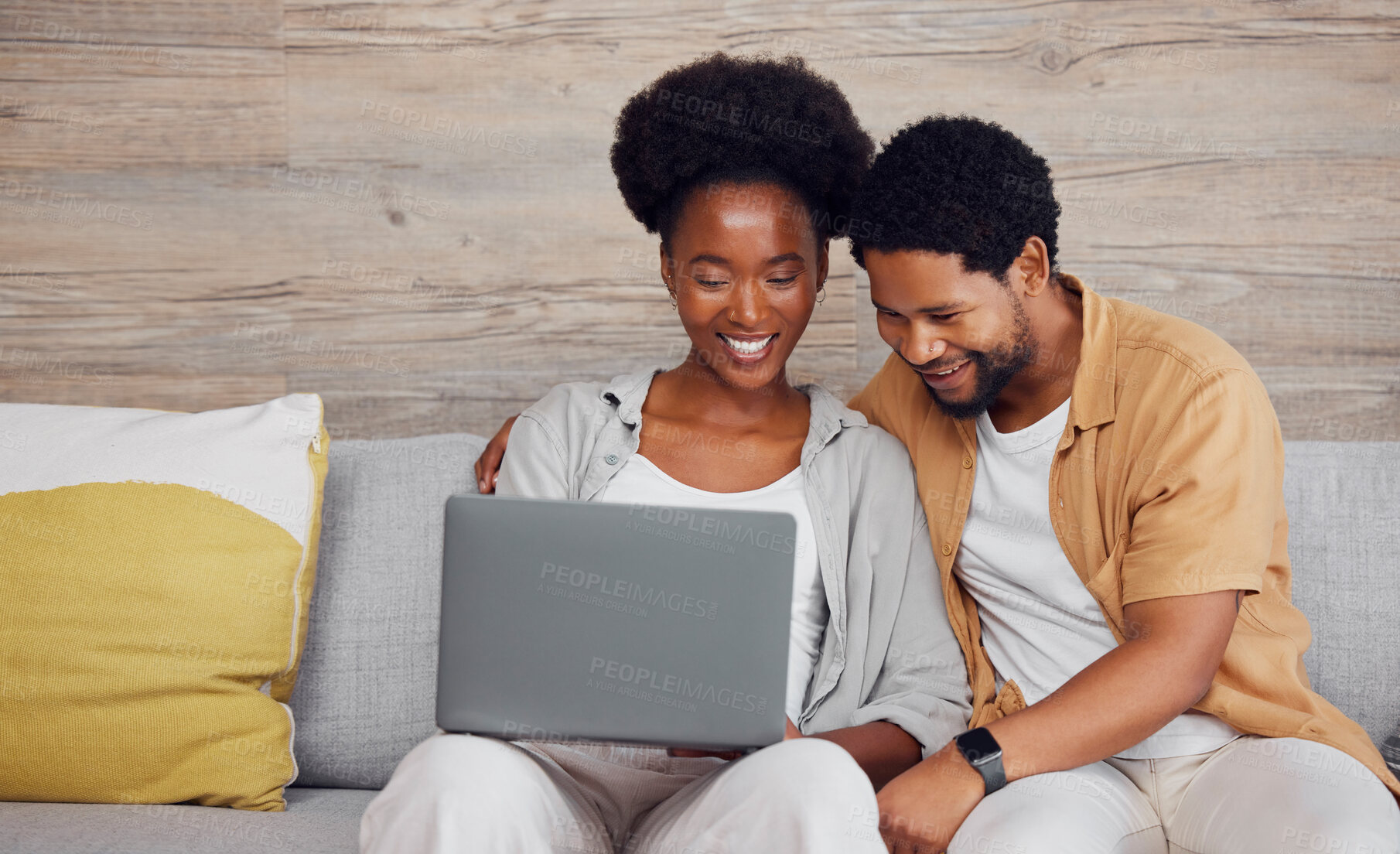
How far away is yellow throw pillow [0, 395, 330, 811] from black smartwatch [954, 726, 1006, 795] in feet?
3.00

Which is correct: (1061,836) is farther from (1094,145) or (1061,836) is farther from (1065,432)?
(1094,145)

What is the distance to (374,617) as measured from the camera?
1526mm

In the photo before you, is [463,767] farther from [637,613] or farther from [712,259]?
[712,259]

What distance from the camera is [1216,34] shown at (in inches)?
70.8

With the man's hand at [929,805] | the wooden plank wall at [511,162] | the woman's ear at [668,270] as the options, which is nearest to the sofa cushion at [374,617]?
the wooden plank wall at [511,162]

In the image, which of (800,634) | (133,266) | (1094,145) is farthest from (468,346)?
(1094,145)

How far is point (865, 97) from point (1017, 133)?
0.28 meters

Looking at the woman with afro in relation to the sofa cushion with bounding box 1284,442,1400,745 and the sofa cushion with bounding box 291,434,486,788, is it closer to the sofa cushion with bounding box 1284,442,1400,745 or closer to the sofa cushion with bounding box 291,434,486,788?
the sofa cushion with bounding box 291,434,486,788

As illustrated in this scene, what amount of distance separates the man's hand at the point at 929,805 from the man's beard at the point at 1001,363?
0.44 m

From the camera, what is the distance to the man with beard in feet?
3.60

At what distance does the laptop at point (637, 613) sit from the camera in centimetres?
94

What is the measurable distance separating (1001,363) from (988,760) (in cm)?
48

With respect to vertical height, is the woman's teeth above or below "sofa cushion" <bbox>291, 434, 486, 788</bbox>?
above

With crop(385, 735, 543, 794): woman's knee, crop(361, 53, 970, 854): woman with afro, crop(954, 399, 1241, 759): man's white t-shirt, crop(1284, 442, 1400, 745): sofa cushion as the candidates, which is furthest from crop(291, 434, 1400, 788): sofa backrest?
crop(385, 735, 543, 794): woman's knee
